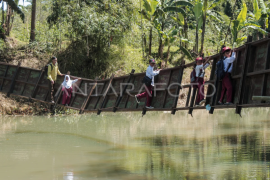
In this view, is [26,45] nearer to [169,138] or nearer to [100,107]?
[100,107]

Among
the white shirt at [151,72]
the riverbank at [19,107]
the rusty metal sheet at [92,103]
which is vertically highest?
the white shirt at [151,72]

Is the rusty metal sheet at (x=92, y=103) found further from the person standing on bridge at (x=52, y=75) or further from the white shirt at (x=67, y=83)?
the person standing on bridge at (x=52, y=75)

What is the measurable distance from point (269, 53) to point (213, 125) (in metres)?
7.16

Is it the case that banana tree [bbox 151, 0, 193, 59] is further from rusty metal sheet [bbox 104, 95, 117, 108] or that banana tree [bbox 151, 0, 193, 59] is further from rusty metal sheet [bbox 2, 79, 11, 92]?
rusty metal sheet [bbox 104, 95, 117, 108]

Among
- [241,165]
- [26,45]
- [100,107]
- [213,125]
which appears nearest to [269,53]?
[241,165]

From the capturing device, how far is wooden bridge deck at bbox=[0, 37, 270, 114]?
24.6ft

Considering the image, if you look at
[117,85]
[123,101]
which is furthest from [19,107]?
[123,101]

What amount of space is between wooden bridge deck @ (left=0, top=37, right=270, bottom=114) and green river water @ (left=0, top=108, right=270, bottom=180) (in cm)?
108

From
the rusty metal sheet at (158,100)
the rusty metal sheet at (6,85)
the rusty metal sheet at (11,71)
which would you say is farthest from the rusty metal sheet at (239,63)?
the rusty metal sheet at (6,85)

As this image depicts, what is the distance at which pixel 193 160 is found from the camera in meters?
7.94

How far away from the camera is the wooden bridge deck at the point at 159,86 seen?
7492 mm

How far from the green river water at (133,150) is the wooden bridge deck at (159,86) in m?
1.08

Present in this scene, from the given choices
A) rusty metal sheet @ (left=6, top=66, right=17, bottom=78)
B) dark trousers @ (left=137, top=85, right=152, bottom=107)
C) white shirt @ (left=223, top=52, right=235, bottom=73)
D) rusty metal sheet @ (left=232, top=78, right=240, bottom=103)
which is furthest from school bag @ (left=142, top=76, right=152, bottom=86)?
rusty metal sheet @ (left=6, top=66, right=17, bottom=78)

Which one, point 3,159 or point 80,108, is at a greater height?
point 80,108
